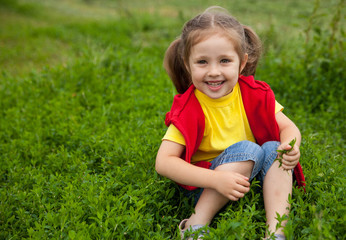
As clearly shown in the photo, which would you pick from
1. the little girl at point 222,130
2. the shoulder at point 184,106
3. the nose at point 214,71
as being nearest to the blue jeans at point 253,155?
the little girl at point 222,130

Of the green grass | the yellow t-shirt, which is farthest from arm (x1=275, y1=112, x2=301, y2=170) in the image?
the green grass

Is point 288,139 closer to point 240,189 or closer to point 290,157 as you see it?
point 290,157

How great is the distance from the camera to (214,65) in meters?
2.52

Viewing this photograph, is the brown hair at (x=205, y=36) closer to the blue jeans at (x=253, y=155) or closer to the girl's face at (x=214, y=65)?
the girl's face at (x=214, y=65)

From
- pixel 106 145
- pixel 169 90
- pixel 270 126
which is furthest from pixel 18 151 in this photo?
pixel 270 126

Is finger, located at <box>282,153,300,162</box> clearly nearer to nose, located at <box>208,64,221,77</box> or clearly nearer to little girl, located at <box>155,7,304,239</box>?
little girl, located at <box>155,7,304,239</box>

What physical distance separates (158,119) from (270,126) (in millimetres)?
1342

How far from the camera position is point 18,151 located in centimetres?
355

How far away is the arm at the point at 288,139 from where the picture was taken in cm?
234

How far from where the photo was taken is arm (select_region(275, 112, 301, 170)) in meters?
2.34

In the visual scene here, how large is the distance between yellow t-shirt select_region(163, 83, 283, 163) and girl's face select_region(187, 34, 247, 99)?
0.11 m

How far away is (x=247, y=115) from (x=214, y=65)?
475mm

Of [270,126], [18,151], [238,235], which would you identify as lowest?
[18,151]

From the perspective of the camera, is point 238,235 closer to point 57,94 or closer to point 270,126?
point 270,126
